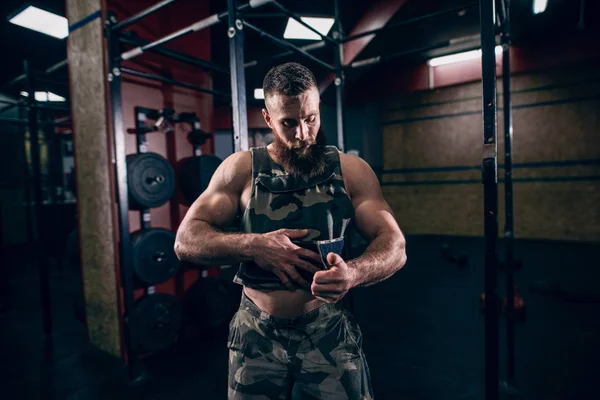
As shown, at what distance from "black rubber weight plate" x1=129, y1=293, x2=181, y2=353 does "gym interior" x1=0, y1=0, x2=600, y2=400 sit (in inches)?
0.5

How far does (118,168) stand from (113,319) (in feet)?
3.86

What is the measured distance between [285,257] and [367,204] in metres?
0.38

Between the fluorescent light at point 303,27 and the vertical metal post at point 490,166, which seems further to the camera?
the fluorescent light at point 303,27

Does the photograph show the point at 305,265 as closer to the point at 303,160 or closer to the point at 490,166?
the point at 303,160

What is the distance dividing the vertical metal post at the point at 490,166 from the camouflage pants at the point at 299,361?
2.18 ft

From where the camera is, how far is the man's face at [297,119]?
3.64 ft

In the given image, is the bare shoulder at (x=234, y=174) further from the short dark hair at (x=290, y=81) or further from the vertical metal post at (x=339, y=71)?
the vertical metal post at (x=339, y=71)

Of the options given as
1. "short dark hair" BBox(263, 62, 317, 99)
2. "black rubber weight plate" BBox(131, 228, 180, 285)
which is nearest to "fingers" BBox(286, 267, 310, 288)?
"short dark hair" BBox(263, 62, 317, 99)

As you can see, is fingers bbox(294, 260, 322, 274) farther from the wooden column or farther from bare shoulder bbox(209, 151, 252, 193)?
the wooden column

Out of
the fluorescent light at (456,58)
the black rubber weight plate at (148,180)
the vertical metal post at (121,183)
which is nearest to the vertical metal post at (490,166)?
the vertical metal post at (121,183)

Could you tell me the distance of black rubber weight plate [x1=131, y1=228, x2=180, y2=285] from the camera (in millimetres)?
2512

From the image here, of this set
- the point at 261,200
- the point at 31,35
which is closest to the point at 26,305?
the point at 31,35

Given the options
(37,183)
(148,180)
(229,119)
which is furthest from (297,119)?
(229,119)

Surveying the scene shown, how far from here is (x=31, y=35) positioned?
15.8 feet
